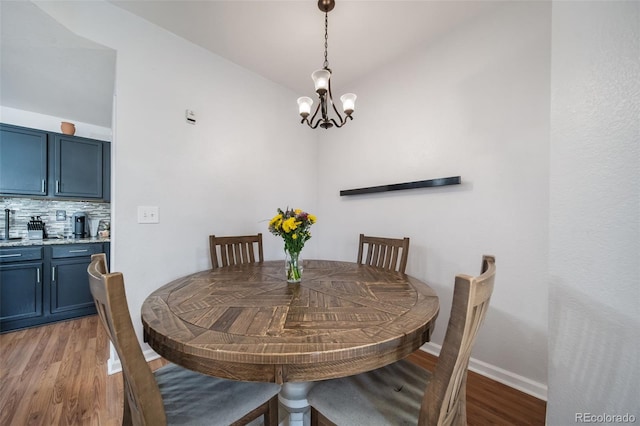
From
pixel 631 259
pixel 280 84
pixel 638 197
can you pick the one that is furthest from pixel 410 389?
pixel 280 84

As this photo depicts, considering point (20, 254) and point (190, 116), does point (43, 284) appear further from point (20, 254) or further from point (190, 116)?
point (190, 116)

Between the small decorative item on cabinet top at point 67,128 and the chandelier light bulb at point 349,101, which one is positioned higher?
the small decorative item on cabinet top at point 67,128

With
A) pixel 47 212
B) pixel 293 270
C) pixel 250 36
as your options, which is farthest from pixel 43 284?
pixel 250 36

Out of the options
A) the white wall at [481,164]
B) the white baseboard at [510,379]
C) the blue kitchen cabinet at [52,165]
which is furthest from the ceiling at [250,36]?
the white baseboard at [510,379]

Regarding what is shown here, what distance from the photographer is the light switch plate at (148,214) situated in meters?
1.83

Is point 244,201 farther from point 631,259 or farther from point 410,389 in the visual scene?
point 631,259

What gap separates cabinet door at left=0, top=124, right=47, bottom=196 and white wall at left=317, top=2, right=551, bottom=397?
3.49 meters

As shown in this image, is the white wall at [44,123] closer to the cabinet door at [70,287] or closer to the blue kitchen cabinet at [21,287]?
the blue kitchen cabinet at [21,287]

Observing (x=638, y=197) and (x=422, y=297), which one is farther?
(x=422, y=297)

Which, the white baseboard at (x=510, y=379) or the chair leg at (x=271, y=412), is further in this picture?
the white baseboard at (x=510, y=379)

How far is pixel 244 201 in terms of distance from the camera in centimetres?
247

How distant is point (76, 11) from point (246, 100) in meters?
1.26

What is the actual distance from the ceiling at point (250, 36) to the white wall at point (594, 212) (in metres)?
1.01

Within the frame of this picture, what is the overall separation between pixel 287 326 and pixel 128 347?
0.44 m
